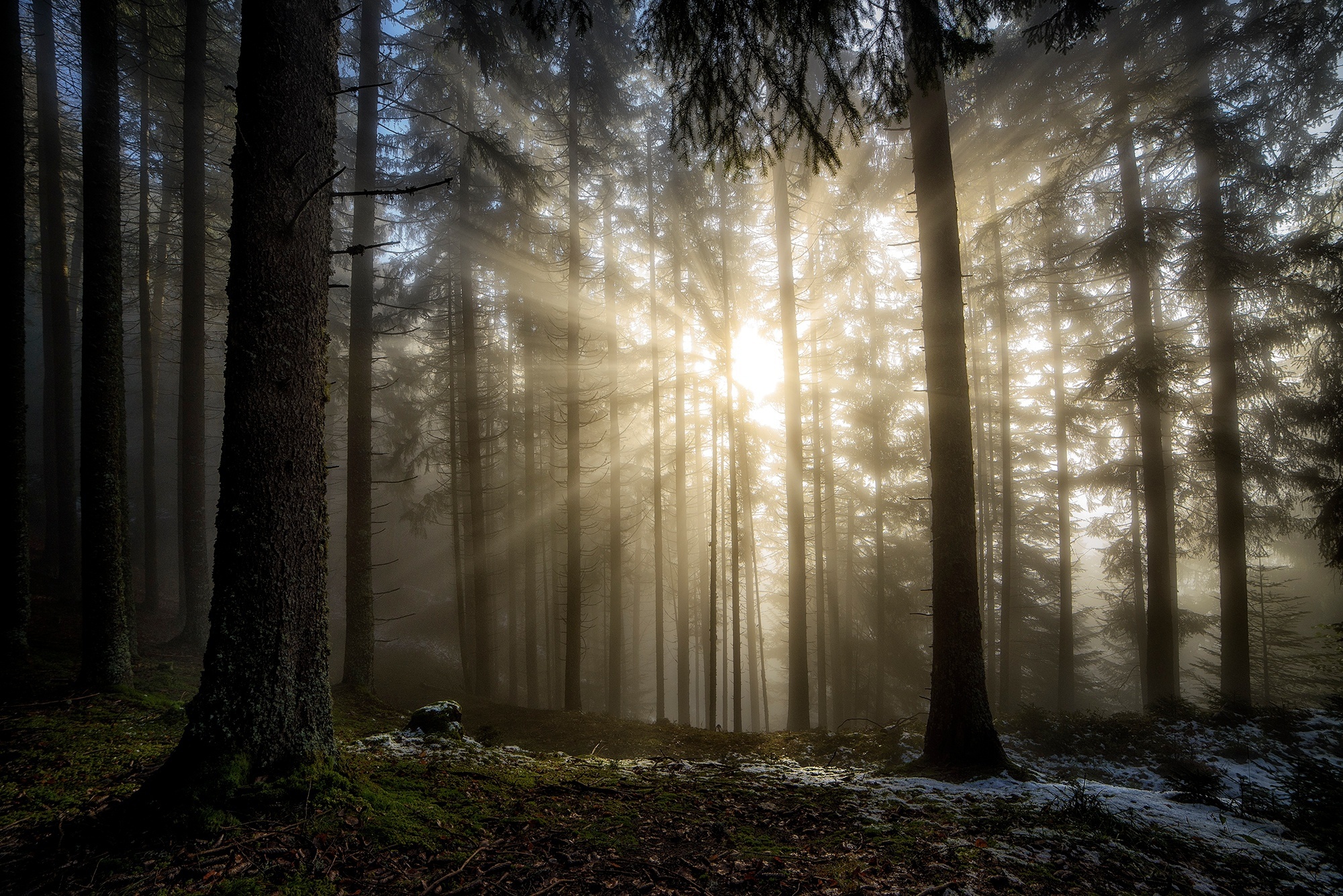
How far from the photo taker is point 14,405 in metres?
6.35

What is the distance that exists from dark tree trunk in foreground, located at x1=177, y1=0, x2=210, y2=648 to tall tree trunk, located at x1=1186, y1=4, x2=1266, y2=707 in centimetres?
1907

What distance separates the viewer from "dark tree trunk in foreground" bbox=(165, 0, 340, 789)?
128 inches

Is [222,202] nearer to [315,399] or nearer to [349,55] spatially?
[349,55]

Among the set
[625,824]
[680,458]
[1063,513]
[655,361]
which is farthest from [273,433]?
[1063,513]

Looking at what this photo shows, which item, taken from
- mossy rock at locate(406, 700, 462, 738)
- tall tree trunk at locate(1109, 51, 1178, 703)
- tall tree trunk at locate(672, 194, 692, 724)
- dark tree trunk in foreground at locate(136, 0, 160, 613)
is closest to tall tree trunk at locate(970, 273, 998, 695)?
tall tree trunk at locate(1109, 51, 1178, 703)

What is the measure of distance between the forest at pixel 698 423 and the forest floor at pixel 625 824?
0.04 meters

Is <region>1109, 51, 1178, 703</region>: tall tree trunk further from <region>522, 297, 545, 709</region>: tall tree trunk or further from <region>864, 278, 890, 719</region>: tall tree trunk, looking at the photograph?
<region>522, 297, 545, 709</region>: tall tree trunk

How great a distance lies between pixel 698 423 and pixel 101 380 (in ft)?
51.7

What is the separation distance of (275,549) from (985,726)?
6.76 m

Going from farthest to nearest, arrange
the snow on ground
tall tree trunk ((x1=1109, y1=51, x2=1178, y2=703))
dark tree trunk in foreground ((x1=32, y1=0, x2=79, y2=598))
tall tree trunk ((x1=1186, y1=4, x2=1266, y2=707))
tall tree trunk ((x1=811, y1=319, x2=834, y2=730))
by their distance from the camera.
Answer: tall tree trunk ((x1=811, y1=319, x2=834, y2=730)) < dark tree trunk in foreground ((x1=32, y1=0, x2=79, y2=598)) < tall tree trunk ((x1=1109, y1=51, x2=1178, y2=703)) < tall tree trunk ((x1=1186, y1=4, x2=1266, y2=707)) < the snow on ground

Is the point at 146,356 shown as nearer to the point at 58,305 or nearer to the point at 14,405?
the point at 58,305

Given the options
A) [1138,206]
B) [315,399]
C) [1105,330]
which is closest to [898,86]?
[315,399]

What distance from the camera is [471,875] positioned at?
278cm

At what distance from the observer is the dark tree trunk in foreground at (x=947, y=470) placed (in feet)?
18.5
